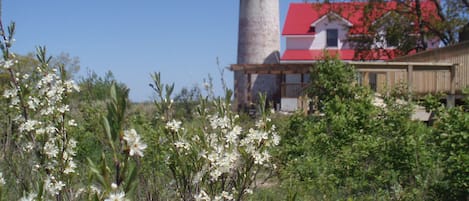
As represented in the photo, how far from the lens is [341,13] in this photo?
87.1 feet

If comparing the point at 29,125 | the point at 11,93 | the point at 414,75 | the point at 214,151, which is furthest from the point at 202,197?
the point at 414,75

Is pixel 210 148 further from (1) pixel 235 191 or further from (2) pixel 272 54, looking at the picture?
(2) pixel 272 54

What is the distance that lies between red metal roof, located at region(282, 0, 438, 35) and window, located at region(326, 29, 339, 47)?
0.84 m

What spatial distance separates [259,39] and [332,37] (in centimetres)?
403

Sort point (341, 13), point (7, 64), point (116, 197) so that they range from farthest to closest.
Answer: point (341, 13) → point (7, 64) → point (116, 197)

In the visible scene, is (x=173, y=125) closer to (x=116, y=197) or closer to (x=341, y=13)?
(x=116, y=197)

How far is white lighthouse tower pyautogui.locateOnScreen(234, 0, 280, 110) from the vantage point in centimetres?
2753

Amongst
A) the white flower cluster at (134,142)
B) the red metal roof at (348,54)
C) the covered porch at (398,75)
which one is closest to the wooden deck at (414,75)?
the covered porch at (398,75)

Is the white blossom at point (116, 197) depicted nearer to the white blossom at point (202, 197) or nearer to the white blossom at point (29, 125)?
the white blossom at point (202, 197)

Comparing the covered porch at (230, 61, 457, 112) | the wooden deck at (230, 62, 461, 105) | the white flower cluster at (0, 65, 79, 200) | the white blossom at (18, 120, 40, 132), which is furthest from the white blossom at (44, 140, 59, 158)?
the wooden deck at (230, 62, 461, 105)

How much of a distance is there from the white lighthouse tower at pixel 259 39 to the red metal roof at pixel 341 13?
46.8 inches

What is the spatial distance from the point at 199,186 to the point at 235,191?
0.61 ft

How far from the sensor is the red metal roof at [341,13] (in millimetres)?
24922

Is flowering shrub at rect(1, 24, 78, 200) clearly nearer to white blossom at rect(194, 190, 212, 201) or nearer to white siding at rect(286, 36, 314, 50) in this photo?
white blossom at rect(194, 190, 212, 201)
